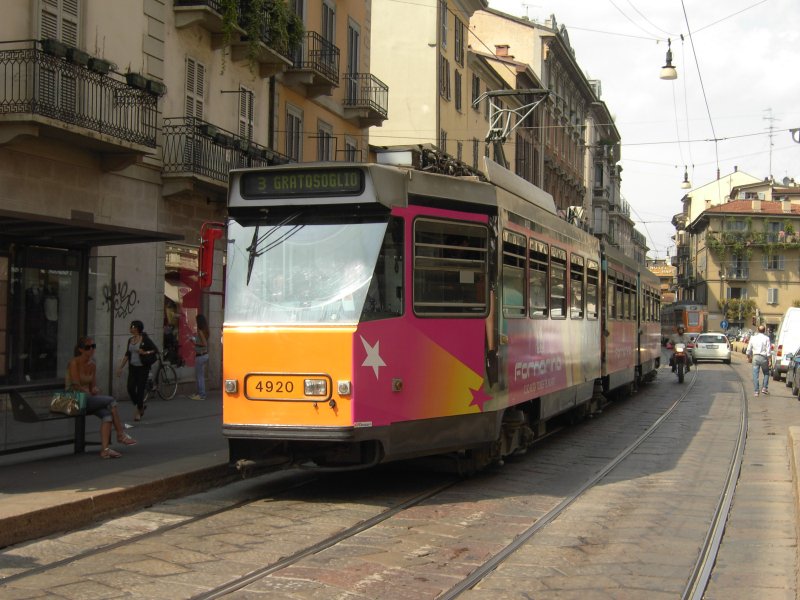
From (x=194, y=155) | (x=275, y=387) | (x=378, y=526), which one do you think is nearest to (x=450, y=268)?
(x=275, y=387)

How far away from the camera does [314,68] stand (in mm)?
24234

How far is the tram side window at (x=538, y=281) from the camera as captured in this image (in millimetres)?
10852

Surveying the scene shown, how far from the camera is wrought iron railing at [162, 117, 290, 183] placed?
18.9 metres

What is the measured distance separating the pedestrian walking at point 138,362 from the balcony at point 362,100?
46.9 feet

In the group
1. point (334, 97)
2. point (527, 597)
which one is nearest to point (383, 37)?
point (334, 97)

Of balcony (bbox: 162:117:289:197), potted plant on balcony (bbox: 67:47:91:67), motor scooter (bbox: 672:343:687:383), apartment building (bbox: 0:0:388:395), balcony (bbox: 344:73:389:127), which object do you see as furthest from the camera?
balcony (bbox: 344:73:389:127)

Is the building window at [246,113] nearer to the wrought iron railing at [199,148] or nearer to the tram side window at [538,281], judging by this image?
the wrought iron railing at [199,148]

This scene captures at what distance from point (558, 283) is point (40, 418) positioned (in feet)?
20.5

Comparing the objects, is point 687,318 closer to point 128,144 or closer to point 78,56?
point 128,144

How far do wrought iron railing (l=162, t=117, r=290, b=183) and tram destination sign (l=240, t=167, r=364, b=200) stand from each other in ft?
33.7

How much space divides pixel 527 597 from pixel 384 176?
3.97m

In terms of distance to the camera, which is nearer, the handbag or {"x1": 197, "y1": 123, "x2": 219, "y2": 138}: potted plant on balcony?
the handbag

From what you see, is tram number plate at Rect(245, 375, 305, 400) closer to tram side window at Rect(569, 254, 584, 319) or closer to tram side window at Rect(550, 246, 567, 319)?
tram side window at Rect(550, 246, 567, 319)

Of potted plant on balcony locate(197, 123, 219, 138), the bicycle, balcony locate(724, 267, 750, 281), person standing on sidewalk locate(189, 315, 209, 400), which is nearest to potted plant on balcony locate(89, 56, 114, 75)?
potted plant on balcony locate(197, 123, 219, 138)
